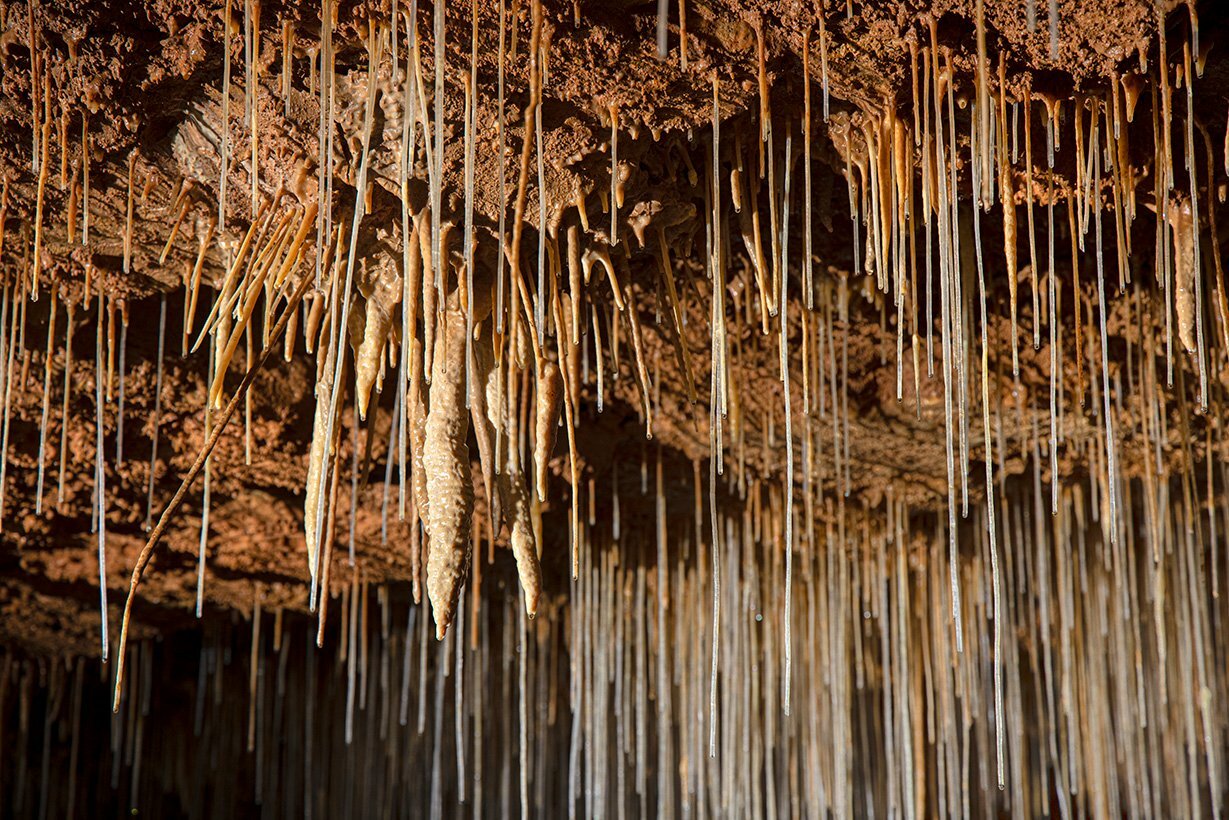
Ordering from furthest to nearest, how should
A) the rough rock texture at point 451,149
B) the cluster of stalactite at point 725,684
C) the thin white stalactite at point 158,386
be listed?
the cluster of stalactite at point 725,684, the thin white stalactite at point 158,386, the rough rock texture at point 451,149

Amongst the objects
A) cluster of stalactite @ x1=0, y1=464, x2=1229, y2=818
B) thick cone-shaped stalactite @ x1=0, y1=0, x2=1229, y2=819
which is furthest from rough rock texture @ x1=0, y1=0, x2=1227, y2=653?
cluster of stalactite @ x1=0, y1=464, x2=1229, y2=818

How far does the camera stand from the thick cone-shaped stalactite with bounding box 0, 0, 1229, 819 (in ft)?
5.80

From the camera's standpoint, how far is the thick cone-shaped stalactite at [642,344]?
1768mm

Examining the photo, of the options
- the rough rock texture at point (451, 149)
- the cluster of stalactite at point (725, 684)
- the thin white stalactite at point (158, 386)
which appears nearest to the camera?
the rough rock texture at point (451, 149)

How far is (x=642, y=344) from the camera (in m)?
2.61

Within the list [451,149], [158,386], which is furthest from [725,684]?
[451,149]

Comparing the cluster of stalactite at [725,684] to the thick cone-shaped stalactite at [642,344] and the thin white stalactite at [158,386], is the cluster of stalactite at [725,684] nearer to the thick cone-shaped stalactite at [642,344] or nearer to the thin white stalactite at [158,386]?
the thick cone-shaped stalactite at [642,344]

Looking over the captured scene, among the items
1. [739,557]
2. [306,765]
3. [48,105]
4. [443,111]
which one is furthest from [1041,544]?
[306,765]

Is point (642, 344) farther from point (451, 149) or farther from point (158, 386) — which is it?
point (158, 386)

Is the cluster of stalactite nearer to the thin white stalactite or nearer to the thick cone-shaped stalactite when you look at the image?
the thick cone-shaped stalactite

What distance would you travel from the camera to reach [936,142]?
6.25 feet

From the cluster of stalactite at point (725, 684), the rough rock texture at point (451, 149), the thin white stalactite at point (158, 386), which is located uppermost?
the rough rock texture at point (451, 149)

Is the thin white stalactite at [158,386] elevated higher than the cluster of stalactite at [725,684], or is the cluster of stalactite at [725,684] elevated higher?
the thin white stalactite at [158,386]

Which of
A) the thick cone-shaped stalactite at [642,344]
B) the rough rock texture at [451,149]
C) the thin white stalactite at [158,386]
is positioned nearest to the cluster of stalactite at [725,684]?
the thick cone-shaped stalactite at [642,344]
